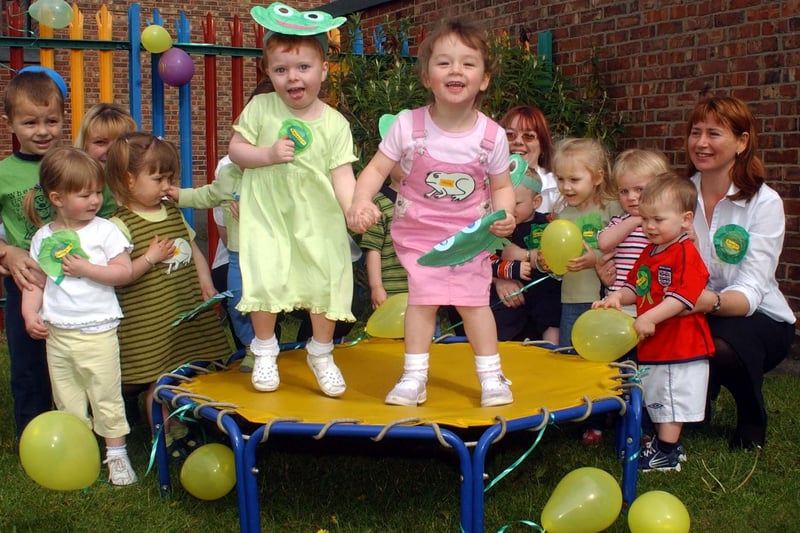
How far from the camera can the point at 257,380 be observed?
141 inches

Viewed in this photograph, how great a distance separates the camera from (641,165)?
4156 mm

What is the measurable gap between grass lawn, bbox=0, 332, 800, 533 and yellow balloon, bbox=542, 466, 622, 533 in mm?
336

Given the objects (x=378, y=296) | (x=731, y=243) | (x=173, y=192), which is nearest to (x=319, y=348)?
(x=378, y=296)

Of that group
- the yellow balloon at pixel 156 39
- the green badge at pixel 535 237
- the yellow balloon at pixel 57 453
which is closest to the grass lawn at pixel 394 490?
the yellow balloon at pixel 57 453

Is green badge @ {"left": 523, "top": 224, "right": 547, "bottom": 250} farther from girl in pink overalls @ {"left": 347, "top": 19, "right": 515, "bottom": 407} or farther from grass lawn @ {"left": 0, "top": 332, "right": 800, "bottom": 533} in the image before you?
girl in pink overalls @ {"left": 347, "top": 19, "right": 515, "bottom": 407}

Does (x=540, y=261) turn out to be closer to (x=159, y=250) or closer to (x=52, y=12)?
(x=159, y=250)

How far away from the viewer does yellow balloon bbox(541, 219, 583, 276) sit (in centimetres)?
394

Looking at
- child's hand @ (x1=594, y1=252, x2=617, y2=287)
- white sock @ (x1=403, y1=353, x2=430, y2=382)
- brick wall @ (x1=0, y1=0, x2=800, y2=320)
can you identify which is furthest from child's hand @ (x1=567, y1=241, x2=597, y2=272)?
brick wall @ (x1=0, y1=0, x2=800, y2=320)

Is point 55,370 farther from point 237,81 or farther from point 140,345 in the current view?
point 237,81

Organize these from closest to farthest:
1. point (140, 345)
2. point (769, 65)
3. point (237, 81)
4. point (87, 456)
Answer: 1. point (87, 456)
2. point (140, 345)
3. point (769, 65)
4. point (237, 81)

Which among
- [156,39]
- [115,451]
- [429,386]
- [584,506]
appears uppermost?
[156,39]

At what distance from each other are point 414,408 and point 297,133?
107cm

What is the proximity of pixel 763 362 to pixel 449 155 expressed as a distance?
1716 millimetres

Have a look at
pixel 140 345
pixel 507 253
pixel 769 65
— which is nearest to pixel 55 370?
pixel 140 345
